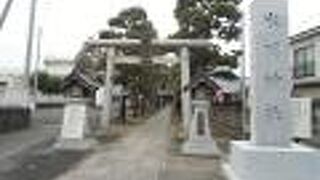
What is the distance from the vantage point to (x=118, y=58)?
113 feet

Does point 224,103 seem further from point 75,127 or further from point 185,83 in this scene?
point 75,127

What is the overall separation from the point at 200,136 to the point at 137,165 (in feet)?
18.0

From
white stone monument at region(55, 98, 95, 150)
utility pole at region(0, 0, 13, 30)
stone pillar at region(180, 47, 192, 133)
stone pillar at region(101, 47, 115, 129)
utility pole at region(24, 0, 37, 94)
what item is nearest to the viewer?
utility pole at region(0, 0, 13, 30)

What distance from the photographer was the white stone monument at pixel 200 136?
81.0 ft

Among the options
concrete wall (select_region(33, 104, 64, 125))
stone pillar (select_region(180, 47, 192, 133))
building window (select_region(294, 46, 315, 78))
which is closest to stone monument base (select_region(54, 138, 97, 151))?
stone pillar (select_region(180, 47, 192, 133))

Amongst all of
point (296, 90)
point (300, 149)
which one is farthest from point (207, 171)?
point (296, 90)

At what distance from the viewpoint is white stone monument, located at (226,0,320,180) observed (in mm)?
12398

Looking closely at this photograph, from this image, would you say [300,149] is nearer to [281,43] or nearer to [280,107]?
[280,107]

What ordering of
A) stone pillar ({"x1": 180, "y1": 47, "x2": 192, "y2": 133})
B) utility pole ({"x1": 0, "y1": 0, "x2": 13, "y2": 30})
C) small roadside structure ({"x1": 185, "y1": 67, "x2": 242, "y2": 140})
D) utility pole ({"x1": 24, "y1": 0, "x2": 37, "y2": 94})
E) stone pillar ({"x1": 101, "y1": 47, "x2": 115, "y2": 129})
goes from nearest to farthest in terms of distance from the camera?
1. utility pole ({"x1": 0, "y1": 0, "x2": 13, "y2": 30})
2. small roadside structure ({"x1": 185, "y1": 67, "x2": 242, "y2": 140})
3. stone pillar ({"x1": 180, "y1": 47, "x2": 192, "y2": 133})
4. stone pillar ({"x1": 101, "y1": 47, "x2": 115, "y2": 129})
5. utility pole ({"x1": 24, "y1": 0, "x2": 37, "y2": 94})

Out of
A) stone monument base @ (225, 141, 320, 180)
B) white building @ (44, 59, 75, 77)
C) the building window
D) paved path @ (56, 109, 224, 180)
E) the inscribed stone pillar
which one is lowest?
paved path @ (56, 109, 224, 180)

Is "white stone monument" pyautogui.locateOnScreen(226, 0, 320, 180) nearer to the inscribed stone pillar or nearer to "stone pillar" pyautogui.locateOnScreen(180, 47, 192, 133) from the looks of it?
the inscribed stone pillar

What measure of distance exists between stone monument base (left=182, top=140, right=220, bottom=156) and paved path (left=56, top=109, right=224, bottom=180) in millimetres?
879

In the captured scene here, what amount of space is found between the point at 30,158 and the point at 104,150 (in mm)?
3671

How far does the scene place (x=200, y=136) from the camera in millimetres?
25312
